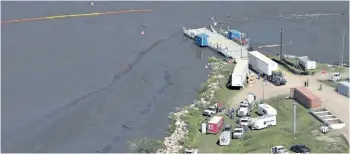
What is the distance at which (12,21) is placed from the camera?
37.2 meters

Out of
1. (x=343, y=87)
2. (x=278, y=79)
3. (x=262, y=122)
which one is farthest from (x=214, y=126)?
(x=343, y=87)

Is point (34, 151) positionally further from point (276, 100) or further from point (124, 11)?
point (124, 11)

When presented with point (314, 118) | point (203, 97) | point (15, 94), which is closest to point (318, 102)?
point (314, 118)

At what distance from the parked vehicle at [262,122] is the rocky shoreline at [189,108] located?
2103 millimetres

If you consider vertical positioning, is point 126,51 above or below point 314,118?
above

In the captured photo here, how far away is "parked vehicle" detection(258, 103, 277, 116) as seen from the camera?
901 inches

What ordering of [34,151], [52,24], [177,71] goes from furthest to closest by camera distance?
[52,24], [177,71], [34,151]

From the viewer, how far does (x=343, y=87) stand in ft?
80.9

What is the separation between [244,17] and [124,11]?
22.1ft

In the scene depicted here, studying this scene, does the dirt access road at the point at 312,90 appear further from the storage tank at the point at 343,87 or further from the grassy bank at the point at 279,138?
the grassy bank at the point at 279,138

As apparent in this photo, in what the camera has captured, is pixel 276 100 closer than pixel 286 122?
No

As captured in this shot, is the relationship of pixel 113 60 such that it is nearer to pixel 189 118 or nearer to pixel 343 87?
pixel 189 118

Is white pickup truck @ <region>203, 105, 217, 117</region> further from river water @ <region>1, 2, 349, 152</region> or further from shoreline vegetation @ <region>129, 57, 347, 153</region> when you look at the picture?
river water @ <region>1, 2, 349, 152</region>

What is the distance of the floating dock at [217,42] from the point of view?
31719mm
